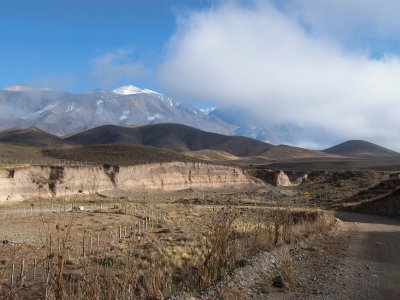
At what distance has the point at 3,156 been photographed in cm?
7581

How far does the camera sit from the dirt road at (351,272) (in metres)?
11.8

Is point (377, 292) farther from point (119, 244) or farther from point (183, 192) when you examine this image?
point (183, 192)

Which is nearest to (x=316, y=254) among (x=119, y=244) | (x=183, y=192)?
(x=119, y=244)

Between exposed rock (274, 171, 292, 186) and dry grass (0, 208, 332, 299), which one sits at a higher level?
exposed rock (274, 171, 292, 186)

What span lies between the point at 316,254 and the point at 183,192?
6120cm

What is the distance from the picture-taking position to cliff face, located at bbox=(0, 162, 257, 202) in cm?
5331

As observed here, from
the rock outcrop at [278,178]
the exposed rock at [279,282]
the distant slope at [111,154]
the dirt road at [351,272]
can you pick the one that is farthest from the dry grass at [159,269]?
the rock outcrop at [278,178]

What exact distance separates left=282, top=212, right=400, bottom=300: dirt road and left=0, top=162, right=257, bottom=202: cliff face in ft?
133

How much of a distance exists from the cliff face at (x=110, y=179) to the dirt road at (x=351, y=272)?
133ft

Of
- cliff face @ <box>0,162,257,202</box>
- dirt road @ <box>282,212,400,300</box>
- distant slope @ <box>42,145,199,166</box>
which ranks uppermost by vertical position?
distant slope @ <box>42,145,199,166</box>

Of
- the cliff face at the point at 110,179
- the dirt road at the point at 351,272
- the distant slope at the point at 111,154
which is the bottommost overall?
the dirt road at the point at 351,272

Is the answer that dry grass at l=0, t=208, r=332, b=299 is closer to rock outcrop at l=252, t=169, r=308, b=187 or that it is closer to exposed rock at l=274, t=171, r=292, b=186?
exposed rock at l=274, t=171, r=292, b=186

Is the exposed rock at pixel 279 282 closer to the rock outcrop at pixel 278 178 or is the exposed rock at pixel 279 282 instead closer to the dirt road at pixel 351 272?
the dirt road at pixel 351 272

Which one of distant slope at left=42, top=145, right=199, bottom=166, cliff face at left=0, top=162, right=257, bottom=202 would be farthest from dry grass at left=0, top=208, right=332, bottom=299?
distant slope at left=42, top=145, right=199, bottom=166
